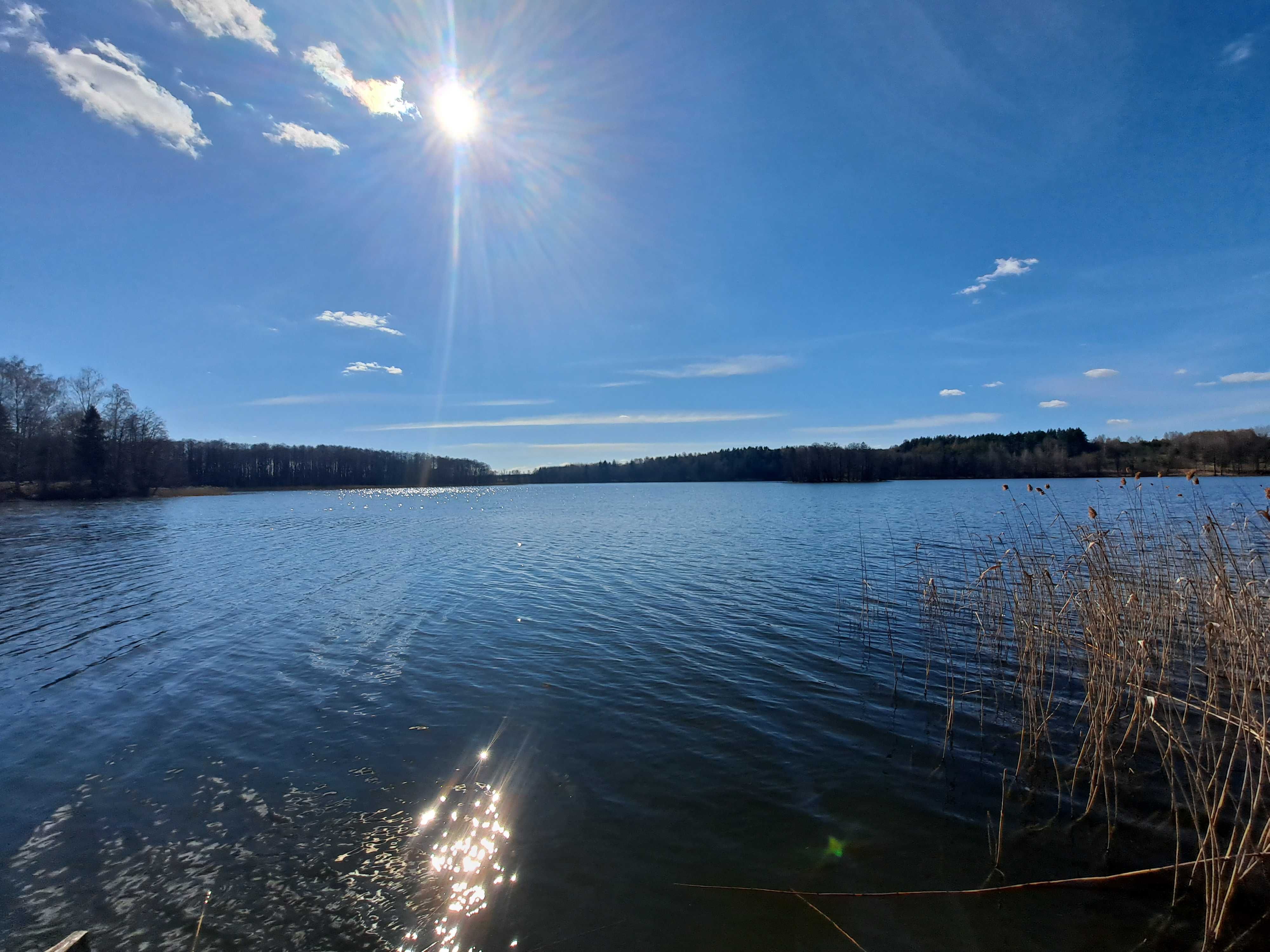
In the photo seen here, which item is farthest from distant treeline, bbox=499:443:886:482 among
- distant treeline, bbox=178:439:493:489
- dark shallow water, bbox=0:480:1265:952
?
dark shallow water, bbox=0:480:1265:952

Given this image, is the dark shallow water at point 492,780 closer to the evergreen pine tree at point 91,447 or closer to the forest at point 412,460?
the forest at point 412,460

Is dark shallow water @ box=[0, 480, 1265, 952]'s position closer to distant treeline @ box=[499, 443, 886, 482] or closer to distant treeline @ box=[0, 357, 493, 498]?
distant treeline @ box=[0, 357, 493, 498]

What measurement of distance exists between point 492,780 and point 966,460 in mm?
126370

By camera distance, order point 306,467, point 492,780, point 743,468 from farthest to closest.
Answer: point 743,468
point 306,467
point 492,780

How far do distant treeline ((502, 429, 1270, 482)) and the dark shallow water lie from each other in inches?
1381

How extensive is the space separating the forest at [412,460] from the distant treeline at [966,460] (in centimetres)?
24

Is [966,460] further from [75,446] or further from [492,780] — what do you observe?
[75,446]

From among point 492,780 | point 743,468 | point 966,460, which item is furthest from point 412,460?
point 492,780

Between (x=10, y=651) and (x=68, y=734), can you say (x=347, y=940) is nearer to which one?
(x=68, y=734)

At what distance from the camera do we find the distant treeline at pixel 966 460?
3647 cm

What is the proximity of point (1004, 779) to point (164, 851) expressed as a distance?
8.89 m

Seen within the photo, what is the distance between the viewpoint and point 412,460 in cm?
17150

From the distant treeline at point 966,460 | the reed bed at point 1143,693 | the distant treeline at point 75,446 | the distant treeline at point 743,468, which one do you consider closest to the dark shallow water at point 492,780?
the reed bed at point 1143,693

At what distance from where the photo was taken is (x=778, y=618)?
43.2 feet
